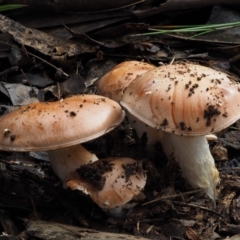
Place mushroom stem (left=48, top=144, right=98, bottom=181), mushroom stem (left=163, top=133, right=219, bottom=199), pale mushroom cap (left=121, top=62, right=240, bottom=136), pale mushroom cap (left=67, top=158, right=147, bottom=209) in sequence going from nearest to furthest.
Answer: pale mushroom cap (left=121, top=62, right=240, bottom=136) < pale mushroom cap (left=67, top=158, right=147, bottom=209) < mushroom stem (left=163, top=133, right=219, bottom=199) < mushroom stem (left=48, top=144, right=98, bottom=181)

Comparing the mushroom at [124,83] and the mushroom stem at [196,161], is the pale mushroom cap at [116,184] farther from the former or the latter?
the mushroom at [124,83]

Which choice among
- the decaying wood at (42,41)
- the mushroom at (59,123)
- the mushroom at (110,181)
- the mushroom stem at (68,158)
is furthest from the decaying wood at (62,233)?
the decaying wood at (42,41)

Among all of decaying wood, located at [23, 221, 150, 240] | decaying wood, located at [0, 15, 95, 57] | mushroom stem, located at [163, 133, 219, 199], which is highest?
decaying wood, located at [0, 15, 95, 57]

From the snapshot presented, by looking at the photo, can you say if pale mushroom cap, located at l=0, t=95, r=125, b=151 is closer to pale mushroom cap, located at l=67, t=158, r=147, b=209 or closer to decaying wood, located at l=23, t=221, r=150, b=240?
pale mushroom cap, located at l=67, t=158, r=147, b=209

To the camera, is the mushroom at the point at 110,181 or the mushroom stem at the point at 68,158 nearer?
the mushroom at the point at 110,181

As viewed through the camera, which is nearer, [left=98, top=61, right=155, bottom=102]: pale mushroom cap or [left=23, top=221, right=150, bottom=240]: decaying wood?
[left=23, top=221, right=150, bottom=240]: decaying wood

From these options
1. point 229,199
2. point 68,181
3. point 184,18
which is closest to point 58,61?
point 184,18

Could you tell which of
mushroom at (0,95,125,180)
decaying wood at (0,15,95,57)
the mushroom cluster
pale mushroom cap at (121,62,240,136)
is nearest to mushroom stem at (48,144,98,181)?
the mushroom cluster
